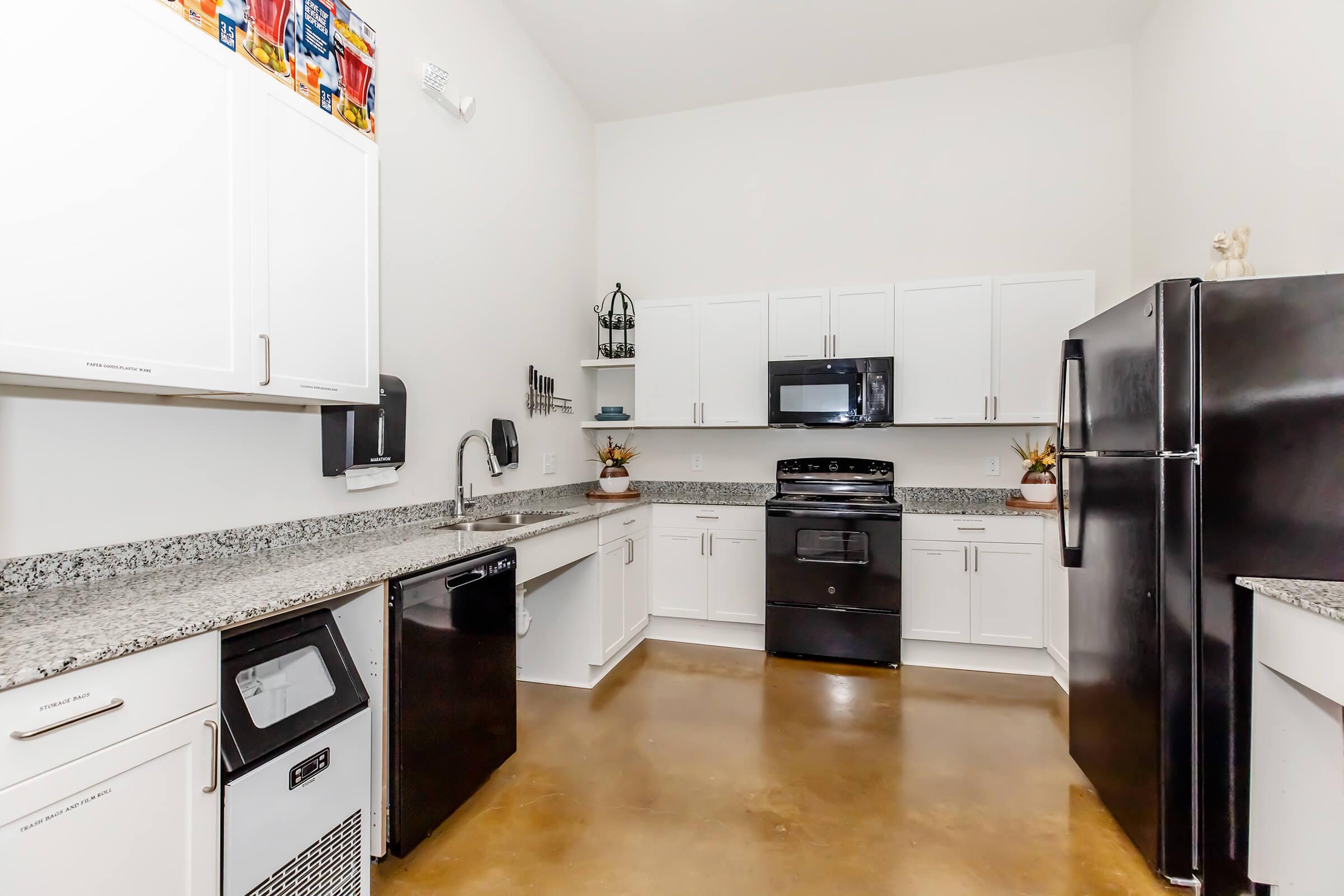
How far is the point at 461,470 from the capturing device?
2811 mm

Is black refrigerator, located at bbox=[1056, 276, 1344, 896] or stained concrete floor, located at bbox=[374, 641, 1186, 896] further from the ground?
black refrigerator, located at bbox=[1056, 276, 1344, 896]

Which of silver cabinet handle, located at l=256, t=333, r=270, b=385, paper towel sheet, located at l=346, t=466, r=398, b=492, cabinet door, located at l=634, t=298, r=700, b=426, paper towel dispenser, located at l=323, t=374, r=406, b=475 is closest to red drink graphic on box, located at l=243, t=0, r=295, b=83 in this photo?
silver cabinet handle, located at l=256, t=333, r=270, b=385

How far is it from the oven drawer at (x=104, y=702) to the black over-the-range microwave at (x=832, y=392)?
2965mm

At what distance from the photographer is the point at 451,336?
279 cm

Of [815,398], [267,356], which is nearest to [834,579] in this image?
[815,398]

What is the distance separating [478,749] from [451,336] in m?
1.72

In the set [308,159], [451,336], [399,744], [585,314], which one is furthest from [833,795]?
[585,314]

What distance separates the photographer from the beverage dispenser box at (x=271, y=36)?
167 cm

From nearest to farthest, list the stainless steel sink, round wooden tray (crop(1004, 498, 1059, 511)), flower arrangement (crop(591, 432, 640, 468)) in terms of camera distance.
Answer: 1. the stainless steel sink
2. round wooden tray (crop(1004, 498, 1059, 511))
3. flower arrangement (crop(591, 432, 640, 468))

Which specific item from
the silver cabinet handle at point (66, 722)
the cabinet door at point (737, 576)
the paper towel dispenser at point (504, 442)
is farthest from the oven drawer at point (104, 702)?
the cabinet door at point (737, 576)

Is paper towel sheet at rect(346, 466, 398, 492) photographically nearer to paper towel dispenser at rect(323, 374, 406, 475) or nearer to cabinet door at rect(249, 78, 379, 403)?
paper towel dispenser at rect(323, 374, 406, 475)

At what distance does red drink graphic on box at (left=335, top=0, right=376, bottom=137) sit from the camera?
2076 millimetres

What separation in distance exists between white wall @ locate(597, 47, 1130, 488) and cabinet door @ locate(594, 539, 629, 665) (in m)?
1.06

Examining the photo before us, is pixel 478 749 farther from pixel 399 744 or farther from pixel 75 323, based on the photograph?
pixel 75 323
